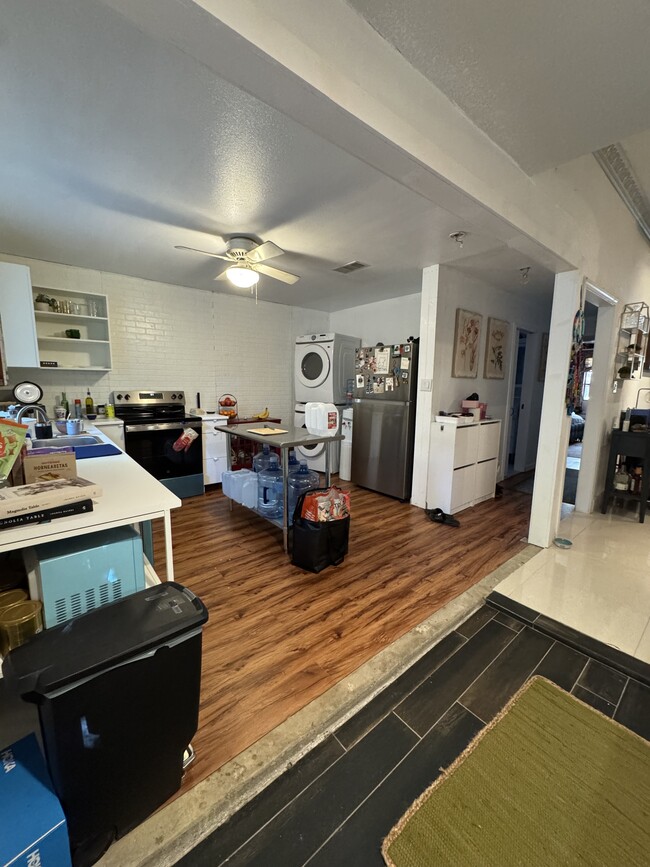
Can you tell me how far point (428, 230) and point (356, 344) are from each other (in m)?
2.54

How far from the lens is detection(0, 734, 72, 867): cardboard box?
2.45 ft

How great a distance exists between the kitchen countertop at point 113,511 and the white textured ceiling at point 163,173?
1.36m

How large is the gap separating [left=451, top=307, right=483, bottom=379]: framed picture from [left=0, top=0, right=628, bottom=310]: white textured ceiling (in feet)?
1.69

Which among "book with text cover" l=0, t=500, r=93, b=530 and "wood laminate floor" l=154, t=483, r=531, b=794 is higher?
"book with text cover" l=0, t=500, r=93, b=530

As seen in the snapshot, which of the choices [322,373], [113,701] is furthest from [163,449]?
[113,701]

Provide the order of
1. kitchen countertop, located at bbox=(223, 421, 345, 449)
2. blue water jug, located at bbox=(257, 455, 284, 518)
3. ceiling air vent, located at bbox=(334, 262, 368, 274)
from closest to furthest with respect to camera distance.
→ kitchen countertop, located at bbox=(223, 421, 345, 449) → blue water jug, located at bbox=(257, 455, 284, 518) → ceiling air vent, located at bbox=(334, 262, 368, 274)

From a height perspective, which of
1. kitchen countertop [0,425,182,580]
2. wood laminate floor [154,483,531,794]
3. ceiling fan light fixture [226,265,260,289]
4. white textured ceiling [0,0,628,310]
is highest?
white textured ceiling [0,0,628,310]

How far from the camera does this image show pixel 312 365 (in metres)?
4.91

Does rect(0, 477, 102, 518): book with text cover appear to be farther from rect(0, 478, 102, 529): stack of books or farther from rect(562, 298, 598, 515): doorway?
rect(562, 298, 598, 515): doorway

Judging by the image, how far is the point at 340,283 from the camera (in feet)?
13.1

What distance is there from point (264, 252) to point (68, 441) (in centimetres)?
196

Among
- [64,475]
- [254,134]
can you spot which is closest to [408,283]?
[254,134]

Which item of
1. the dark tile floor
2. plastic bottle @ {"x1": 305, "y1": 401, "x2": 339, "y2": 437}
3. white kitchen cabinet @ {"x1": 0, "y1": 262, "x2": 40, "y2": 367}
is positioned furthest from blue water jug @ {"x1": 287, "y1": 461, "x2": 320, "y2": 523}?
white kitchen cabinet @ {"x1": 0, "y1": 262, "x2": 40, "y2": 367}

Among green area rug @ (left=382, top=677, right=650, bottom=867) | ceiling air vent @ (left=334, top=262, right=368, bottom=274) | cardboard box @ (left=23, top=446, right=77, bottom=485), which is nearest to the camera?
green area rug @ (left=382, top=677, right=650, bottom=867)
